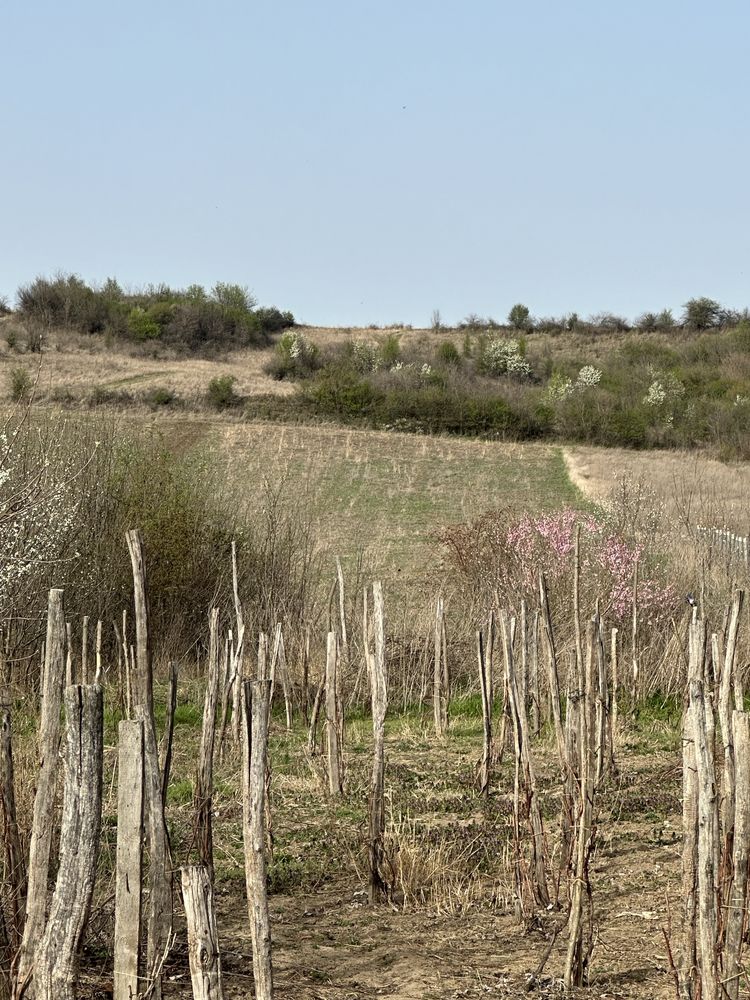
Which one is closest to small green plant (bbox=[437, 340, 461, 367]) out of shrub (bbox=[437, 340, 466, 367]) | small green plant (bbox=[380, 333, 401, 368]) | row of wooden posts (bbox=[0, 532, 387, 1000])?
shrub (bbox=[437, 340, 466, 367])

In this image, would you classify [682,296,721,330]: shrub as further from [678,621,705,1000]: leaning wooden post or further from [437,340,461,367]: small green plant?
[678,621,705,1000]: leaning wooden post

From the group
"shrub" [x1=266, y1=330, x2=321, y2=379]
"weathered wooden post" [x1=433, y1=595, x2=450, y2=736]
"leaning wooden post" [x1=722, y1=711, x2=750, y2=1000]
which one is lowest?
"weathered wooden post" [x1=433, y1=595, x2=450, y2=736]

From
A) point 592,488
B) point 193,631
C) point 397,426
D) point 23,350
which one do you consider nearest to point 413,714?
point 193,631

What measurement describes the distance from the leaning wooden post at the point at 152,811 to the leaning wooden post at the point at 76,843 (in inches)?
7.9

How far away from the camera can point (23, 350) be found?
57.9 meters

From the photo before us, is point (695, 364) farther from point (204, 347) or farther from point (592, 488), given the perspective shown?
point (592, 488)

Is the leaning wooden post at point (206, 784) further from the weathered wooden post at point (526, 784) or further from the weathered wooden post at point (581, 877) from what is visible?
the weathered wooden post at point (581, 877)

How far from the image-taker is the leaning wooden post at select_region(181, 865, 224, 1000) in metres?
2.82

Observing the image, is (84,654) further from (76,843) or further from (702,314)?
(702,314)

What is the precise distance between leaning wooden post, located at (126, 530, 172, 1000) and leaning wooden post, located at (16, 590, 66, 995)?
24cm

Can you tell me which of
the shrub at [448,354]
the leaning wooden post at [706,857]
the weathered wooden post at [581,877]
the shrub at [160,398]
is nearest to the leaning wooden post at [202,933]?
the leaning wooden post at [706,857]

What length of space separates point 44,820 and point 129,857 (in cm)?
36

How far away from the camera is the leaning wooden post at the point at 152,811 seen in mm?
3234

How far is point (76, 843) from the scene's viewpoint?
9.93ft
